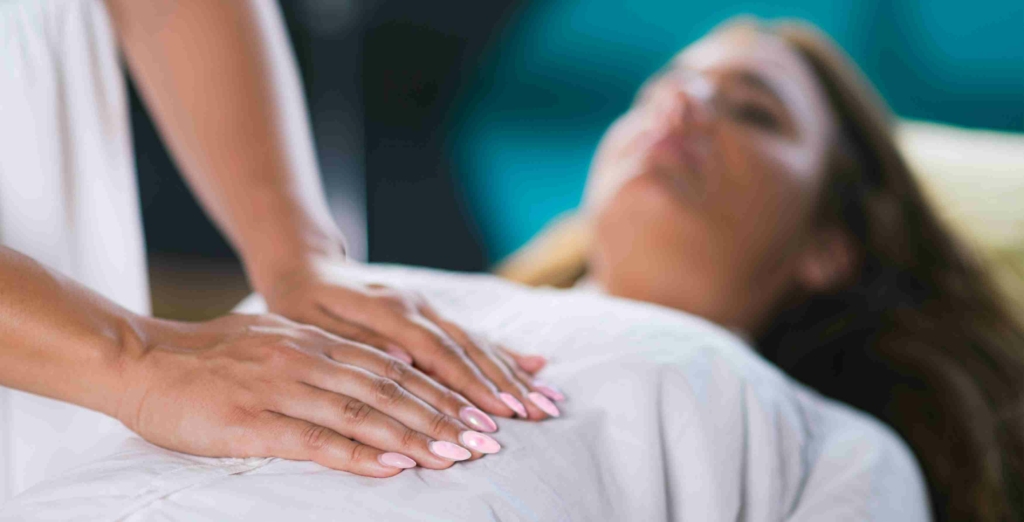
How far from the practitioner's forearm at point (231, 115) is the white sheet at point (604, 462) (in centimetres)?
11

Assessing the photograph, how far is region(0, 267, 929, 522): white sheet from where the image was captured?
615 mm

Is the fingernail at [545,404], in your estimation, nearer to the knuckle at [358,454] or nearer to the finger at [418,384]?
the finger at [418,384]

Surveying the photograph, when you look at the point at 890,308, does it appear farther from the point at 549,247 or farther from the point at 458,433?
the point at 458,433

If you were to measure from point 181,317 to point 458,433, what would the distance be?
2224 mm

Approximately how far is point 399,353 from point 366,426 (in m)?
0.12

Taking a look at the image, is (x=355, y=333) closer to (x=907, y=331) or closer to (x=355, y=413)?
(x=355, y=413)

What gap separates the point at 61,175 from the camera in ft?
2.89

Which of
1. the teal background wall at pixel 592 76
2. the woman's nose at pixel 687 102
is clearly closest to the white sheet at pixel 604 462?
the woman's nose at pixel 687 102

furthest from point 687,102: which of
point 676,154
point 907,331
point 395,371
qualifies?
point 395,371

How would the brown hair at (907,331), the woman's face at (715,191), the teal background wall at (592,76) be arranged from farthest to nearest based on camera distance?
1. the teal background wall at (592,76)
2. the woman's face at (715,191)
3. the brown hair at (907,331)

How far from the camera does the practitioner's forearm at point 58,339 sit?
2.07ft

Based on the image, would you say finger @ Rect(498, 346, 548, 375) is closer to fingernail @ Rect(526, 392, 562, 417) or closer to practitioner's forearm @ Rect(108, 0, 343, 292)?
fingernail @ Rect(526, 392, 562, 417)

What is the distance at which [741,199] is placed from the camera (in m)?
1.33

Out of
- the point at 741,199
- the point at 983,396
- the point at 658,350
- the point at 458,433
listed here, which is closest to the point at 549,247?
the point at 741,199
